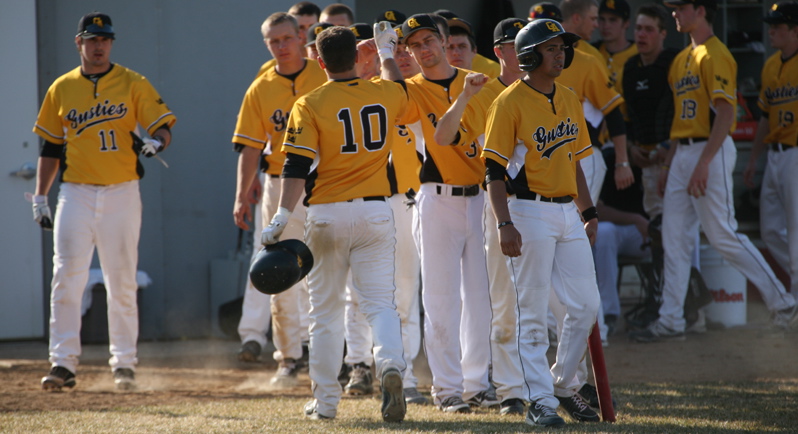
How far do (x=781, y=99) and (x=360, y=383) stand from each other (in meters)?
4.47

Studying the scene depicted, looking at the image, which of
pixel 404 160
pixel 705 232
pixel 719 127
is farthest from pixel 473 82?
pixel 705 232

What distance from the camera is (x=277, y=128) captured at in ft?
21.9

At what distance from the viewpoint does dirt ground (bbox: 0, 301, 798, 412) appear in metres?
6.23

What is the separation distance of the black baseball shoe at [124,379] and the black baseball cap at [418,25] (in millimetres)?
3037

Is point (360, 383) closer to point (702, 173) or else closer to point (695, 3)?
point (702, 173)

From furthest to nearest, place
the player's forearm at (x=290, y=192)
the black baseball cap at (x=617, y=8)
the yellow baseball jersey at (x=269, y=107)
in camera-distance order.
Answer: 1. the black baseball cap at (x=617, y=8)
2. the yellow baseball jersey at (x=269, y=107)
3. the player's forearm at (x=290, y=192)

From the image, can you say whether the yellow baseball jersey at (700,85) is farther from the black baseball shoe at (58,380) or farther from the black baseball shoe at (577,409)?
the black baseball shoe at (58,380)

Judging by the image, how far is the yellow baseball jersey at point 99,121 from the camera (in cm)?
655

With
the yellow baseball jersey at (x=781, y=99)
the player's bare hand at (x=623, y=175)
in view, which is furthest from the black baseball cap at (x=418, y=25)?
the yellow baseball jersey at (x=781, y=99)

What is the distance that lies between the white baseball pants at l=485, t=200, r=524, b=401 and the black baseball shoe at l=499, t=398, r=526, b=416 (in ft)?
0.07

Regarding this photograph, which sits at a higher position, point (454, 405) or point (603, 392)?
point (603, 392)

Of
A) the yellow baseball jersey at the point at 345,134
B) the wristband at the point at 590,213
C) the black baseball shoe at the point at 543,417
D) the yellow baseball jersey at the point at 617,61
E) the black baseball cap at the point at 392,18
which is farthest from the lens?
the yellow baseball jersey at the point at 617,61

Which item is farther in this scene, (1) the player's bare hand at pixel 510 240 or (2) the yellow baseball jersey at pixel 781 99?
(2) the yellow baseball jersey at pixel 781 99

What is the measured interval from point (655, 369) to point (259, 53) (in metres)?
4.54
